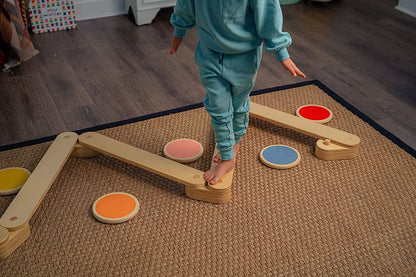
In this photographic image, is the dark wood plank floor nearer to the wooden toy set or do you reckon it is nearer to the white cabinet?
the white cabinet

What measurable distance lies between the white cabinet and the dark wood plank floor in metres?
0.04

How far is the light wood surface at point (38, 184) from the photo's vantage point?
3.44ft

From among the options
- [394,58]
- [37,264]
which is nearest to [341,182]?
[37,264]

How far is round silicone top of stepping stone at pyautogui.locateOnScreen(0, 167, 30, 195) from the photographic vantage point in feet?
3.90

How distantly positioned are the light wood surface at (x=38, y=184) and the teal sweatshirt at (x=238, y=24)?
0.48 metres

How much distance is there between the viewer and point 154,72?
1799mm

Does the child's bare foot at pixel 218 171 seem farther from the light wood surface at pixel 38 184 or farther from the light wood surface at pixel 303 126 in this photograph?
the light wood surface at pixel 38 184

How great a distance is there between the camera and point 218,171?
117cm

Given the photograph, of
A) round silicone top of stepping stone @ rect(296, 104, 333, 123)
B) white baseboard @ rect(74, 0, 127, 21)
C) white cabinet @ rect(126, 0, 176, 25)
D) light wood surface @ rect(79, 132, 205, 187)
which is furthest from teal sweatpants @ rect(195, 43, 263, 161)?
white baseboard @ rect(74, 0, 127, 21)

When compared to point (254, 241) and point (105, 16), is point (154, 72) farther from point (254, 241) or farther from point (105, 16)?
point (254, 241)

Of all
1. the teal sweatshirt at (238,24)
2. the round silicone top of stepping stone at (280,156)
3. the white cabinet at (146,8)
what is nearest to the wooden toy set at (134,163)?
the round silicone top of stepping stone at (280,156)

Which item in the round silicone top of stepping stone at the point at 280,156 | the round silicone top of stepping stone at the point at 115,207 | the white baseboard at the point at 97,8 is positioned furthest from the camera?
the white baseboard at the point at 97,8

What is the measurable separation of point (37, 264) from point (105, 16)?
152 centimetres

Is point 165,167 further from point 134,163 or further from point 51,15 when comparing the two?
point 51,15
